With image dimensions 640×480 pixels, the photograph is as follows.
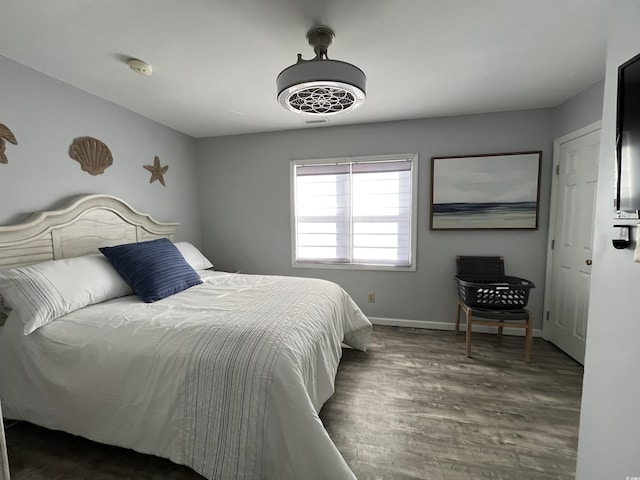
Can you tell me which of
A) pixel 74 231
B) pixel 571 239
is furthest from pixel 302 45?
pixel 571 239

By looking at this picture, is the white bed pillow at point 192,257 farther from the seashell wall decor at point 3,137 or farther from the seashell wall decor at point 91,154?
the seashell wall decor at point 3,137

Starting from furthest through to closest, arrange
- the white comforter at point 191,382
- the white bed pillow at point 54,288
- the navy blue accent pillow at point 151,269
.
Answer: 1. the navy blue accent pillow at point 151,269
2. the white bed pillow at point 54,288
3. the white comforter at point 191,382

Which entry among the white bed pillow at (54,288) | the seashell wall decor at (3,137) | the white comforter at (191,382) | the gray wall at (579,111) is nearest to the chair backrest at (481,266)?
the gray wall at (579,111)

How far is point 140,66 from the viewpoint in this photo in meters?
1.81

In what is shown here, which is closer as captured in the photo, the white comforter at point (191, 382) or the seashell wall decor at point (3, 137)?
the white comforter at point (191, 382)

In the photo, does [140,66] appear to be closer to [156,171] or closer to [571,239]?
[156,171]

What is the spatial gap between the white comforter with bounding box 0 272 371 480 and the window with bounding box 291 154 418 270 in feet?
5.49

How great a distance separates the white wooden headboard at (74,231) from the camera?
5.71 ft

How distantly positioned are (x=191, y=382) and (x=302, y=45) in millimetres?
1977

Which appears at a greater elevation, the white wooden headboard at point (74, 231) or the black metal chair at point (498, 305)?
the white wooden headboard at point (74, 231)

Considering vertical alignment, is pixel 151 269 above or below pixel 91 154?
below

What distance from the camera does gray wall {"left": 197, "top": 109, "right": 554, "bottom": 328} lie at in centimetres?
278

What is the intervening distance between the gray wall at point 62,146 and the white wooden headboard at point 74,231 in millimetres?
128

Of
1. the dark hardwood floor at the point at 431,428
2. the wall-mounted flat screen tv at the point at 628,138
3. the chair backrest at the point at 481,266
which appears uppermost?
the wall-mounted flat screen tv at the point at 628,138
